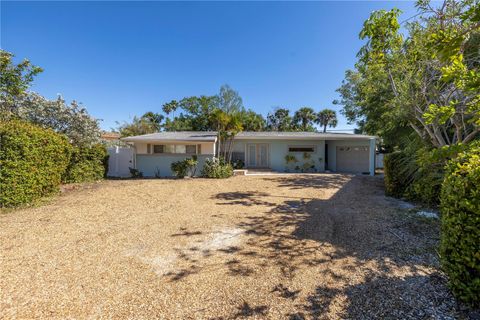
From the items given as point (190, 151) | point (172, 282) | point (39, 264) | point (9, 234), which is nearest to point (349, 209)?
point (172, 282)

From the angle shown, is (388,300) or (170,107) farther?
(170,107)

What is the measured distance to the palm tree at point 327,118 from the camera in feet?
120

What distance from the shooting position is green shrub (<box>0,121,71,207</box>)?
6043 mm

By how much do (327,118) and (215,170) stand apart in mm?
30743

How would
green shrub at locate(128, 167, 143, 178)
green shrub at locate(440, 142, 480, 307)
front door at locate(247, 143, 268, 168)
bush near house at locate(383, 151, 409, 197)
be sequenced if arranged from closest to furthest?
green shrub at locate(440, 142, 480, 307), bush near house at locate(383, 151, 409, 197), green shrub at locate(128, 167, 143, 178), front door at locate(247, 143, 268, 168)

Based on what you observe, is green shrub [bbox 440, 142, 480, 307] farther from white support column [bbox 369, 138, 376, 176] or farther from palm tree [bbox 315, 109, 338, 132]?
palm tree [bbox 315, 109, 338, 132]

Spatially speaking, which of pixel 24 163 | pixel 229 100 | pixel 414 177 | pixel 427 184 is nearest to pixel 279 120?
pixel 229 100

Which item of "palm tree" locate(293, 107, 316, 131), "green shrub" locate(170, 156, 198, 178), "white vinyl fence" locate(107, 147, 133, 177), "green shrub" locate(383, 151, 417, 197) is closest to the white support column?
"green shrub" locate(383, 151, 417, 197)

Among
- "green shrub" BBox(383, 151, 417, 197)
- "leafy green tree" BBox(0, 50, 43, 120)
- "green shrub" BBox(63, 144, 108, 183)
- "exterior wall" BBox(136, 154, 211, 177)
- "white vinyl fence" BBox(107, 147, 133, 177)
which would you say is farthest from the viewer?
"white vinyl fence" BBox(107, 147, 133, 177)

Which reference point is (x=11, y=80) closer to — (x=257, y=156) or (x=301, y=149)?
(x=257, y=156)

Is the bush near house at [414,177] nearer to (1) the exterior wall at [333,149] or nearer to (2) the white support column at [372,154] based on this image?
(2) the white support column at [372,154]

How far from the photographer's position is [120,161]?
1412 centimetres

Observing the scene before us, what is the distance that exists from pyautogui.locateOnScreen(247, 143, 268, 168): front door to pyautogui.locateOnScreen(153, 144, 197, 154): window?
4.54m

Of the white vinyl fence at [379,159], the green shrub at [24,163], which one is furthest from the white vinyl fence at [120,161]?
the white vinyl fence at [379,159]
